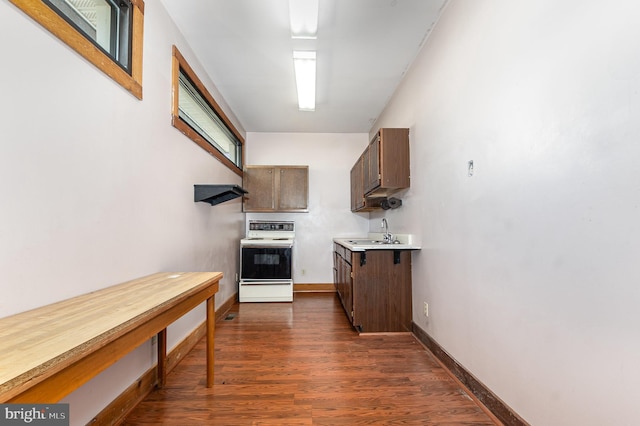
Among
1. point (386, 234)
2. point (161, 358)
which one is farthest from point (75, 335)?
point (386, 234)

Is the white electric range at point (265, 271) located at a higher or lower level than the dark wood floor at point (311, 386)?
higher

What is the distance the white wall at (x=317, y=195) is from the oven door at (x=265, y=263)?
688 millimetres

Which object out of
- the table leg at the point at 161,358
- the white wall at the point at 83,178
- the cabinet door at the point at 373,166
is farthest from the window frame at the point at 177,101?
the cabinet door at the point at 373,166

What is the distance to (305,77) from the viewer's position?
9.54 ft

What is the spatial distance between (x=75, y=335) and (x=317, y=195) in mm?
4160

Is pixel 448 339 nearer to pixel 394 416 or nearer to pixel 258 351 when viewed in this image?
pixel 394 416

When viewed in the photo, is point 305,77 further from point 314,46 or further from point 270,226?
point 270,226

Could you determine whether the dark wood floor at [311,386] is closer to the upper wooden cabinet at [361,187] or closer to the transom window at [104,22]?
the upper wooden cabinet at [361,187]

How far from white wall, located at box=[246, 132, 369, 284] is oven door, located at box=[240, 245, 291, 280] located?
2.26ft

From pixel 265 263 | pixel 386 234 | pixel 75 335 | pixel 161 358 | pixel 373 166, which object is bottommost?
pixel 161 358

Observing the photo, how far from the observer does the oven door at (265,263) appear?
404cm

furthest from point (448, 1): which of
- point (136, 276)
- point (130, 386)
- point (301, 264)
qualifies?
point (301, 264)

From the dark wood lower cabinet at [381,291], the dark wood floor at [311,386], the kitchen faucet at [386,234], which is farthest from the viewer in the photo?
the kitchen faucet at [386,234]

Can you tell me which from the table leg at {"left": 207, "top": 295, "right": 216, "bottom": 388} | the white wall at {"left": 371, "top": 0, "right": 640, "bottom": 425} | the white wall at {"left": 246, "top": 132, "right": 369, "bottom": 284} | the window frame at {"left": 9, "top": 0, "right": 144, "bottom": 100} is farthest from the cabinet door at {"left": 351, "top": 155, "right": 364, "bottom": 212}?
the window frame at {"left": 9, "top": 0, "right": 144, "bottom": 100}
